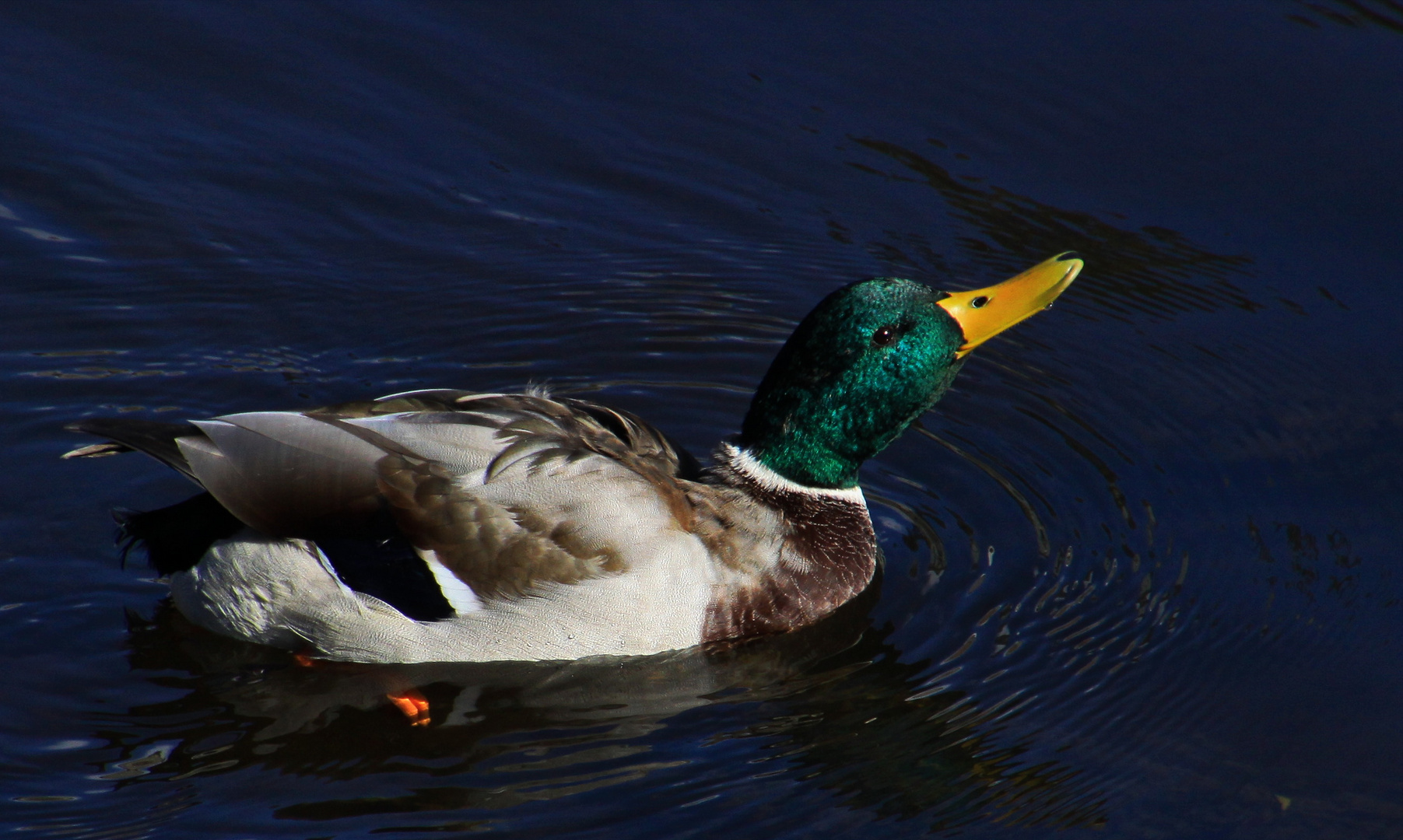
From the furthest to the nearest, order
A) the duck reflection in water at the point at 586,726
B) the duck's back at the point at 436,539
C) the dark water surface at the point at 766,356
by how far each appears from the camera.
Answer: the duck's back at the point at 436,539 < the dark water surface at the point at 766,356 < the duck reflection in water at the point at 586,726

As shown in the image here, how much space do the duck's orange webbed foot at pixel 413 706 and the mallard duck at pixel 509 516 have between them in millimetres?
167

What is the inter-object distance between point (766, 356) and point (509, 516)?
2596 mm

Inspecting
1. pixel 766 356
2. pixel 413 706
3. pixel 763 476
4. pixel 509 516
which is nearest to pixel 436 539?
pixel 509 516

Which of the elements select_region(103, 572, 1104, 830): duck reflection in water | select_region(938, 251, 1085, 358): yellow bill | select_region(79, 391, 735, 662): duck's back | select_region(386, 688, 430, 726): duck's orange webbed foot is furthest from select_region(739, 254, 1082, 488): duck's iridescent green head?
select_region(386, 688, 430, 726): duck's orange webbed foot

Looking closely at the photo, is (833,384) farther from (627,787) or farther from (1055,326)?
(1055,326)

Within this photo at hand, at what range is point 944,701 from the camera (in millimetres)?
5984

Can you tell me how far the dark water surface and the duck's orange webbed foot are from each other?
7 centimetres

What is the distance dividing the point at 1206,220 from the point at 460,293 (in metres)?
4.07

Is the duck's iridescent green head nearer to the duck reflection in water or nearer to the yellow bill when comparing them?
the yellow bill

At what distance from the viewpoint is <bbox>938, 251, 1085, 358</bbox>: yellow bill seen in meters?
6.28

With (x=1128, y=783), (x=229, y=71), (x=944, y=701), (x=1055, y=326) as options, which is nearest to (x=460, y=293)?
(x=229, y=71)

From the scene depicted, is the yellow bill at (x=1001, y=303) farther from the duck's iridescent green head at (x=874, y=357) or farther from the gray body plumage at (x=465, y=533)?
the gray body plumage at (x=465, y=533)

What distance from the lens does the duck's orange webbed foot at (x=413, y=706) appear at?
19.3ft

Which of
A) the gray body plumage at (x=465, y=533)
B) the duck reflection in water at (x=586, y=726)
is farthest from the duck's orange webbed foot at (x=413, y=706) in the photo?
the gray body plumage at (x=465, y=533)
